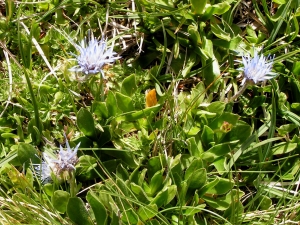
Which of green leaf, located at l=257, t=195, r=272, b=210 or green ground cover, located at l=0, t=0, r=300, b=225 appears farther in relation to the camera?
green leaf, located at l=257, t=195, r=272, b=210

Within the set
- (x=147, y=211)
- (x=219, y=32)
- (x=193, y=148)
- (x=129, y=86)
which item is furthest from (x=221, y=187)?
(x=219, y=32)

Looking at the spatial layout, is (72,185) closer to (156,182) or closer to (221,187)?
(156,182)

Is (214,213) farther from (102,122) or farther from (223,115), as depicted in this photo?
(102,122)

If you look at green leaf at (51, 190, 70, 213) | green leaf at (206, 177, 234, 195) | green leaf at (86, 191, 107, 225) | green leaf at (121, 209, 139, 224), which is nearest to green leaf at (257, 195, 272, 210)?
green leaf at (206, 177, 234, 195)

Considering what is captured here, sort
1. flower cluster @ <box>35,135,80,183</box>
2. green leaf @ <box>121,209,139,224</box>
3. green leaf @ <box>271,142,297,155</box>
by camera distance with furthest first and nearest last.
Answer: green leaf @ <box>271,142,297,155</box> < green leaf @ <box>121,209,139,224</box> < flower cluster @ <box>35,135,80,183</box>

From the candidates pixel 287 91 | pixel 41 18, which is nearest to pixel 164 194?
pixel 287 91

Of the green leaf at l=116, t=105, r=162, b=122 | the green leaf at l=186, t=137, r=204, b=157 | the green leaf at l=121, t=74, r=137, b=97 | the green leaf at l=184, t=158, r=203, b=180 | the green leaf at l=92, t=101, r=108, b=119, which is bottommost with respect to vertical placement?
the green leaf at l=184, t=158, r=203, b=180

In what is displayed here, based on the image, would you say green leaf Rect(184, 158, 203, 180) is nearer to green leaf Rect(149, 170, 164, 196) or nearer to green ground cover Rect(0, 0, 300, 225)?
green ground cover Rect(0, 0, 300, 225)
